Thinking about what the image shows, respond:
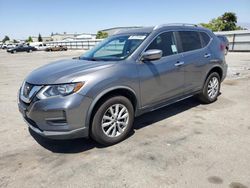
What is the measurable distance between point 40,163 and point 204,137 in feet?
8.28

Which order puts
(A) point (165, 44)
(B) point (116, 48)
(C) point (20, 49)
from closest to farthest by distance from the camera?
(A) point (165, 44), (B) point (116, 48), (C) point (20, 49)

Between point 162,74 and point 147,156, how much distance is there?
1.48 metres

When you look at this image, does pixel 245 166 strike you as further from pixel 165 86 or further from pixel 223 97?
pixel 223 97

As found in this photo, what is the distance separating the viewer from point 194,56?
187 inches

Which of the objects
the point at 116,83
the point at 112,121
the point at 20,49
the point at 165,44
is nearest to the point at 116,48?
the point at 165,44

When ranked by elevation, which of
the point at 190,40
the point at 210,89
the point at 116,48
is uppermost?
the point at 190,40

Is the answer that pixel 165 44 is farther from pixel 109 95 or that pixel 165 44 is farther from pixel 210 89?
pixel 210 89

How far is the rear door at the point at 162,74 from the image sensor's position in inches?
153

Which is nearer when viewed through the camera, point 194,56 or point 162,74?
point 162,74

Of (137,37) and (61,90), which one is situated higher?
(137,37)

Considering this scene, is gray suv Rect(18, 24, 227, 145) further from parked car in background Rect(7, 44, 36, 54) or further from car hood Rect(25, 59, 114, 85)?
parked car in background Rect(7, 44, 36, 54)

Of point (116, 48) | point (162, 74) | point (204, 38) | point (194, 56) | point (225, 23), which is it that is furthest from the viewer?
point (225, 23)

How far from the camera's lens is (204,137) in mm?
3840

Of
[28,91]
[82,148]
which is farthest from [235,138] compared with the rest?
[28,91]
